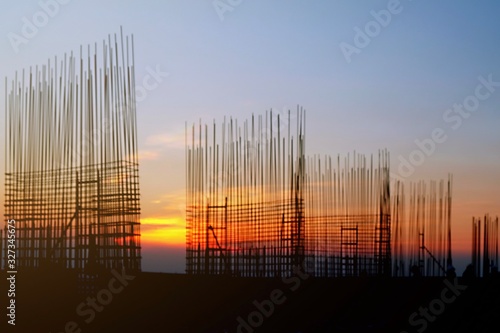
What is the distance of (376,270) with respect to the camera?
15.8 m

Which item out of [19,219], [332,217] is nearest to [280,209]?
[332,217]

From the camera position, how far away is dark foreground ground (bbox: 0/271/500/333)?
8758 mm

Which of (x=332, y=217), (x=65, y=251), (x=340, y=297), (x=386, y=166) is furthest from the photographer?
(x=332, y=217)

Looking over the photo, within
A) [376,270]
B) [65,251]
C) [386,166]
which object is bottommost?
[376,270]

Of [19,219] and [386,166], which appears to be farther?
[386,166]

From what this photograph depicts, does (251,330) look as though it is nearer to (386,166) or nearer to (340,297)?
(340,297)

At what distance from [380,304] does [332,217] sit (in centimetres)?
562

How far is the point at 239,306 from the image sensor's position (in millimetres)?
8969

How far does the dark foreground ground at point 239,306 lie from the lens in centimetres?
876

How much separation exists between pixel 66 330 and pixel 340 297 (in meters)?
3.58

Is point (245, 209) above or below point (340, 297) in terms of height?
above

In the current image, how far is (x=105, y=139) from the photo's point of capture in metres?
9.98

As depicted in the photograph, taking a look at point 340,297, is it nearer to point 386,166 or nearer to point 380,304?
point 380,304

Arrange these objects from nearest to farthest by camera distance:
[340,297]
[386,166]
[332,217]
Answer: [340,297] → [386,166] → [332,217]
